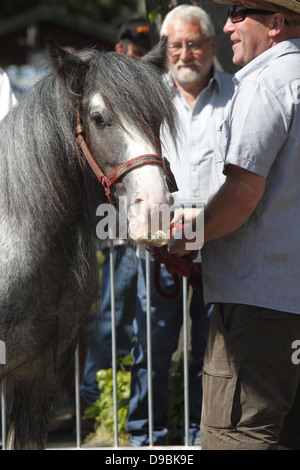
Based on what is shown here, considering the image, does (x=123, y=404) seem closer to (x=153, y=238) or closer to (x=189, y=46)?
(x=153, y=238)

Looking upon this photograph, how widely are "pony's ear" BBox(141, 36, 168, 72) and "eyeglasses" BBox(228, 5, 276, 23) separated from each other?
16.5 inches

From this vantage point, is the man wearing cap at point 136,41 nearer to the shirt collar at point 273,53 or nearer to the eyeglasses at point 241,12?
the eyeglasses at point 241,12

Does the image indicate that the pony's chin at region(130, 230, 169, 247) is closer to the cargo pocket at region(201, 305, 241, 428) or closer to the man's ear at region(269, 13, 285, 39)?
the cargo pocket at region(201, 305, 241, 428)

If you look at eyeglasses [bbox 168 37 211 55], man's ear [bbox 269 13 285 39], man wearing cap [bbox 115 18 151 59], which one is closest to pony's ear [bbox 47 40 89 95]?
man's ear [bbox 269 13 285 39]

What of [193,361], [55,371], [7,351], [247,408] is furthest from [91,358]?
[247,408]

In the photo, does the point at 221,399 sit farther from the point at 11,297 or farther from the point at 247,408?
the point at 11,297

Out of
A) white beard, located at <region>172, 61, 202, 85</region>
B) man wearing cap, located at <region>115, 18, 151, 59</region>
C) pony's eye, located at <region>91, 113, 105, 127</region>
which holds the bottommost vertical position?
pony's eye, located at <region>91, 113, 105, 127</region>

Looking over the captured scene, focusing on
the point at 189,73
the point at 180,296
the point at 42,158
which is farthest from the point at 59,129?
the point at 189,73

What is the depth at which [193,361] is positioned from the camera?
4191 millimetres

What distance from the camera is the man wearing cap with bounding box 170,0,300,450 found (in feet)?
7.50

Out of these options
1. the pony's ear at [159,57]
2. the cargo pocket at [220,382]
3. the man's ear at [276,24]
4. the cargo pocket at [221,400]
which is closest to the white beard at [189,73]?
the pony's ear at [159,57]

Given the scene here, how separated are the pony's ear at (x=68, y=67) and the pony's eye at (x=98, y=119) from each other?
0.14 metres

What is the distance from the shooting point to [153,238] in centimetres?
231
